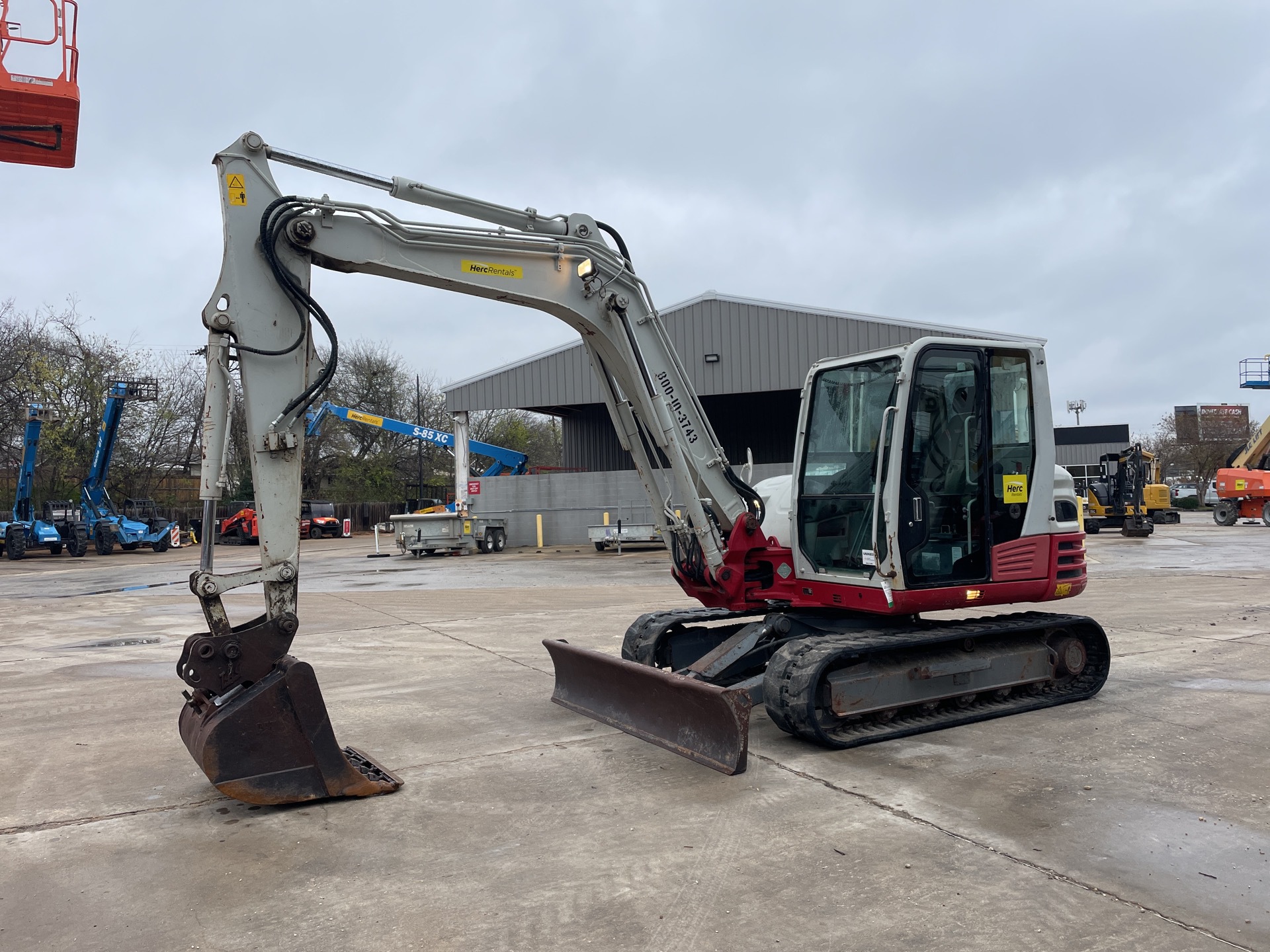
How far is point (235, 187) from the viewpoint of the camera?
5.41 meters

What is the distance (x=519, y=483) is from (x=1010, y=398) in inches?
967

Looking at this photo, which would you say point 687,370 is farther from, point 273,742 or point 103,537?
point 273,742

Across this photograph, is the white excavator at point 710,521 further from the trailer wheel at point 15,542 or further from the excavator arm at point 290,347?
the trailer wheel at point 15,542

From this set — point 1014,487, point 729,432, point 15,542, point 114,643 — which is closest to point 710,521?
point 1014,487

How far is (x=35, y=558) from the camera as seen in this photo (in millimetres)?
31047

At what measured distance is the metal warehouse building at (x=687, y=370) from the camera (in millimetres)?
28797

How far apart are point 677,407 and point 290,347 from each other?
8.83 ft

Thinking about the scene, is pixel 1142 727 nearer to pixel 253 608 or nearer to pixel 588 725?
pixel 588 725

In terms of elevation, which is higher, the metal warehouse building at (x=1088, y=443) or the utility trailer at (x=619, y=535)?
the metal warehouse building at (x=1088, y=443)

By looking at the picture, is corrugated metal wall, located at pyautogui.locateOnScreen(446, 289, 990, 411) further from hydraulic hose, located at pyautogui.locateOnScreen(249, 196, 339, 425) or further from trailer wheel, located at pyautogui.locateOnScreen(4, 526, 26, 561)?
hydraulic hose, located at pyautogui.locateOnScreen(249, 196, 339, 425)

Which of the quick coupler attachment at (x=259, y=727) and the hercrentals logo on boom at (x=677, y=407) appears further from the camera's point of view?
the hercrentals logo on boom at (x=677, y=407)

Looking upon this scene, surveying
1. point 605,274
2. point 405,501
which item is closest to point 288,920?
point 605,274

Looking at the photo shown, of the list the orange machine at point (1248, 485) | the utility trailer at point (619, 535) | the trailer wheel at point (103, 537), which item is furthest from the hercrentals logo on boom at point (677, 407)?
the orange machine at point (1248, 485)

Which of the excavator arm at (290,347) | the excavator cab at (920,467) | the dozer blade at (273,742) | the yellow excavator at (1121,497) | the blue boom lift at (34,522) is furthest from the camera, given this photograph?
the blue boom lift at (34,522)
